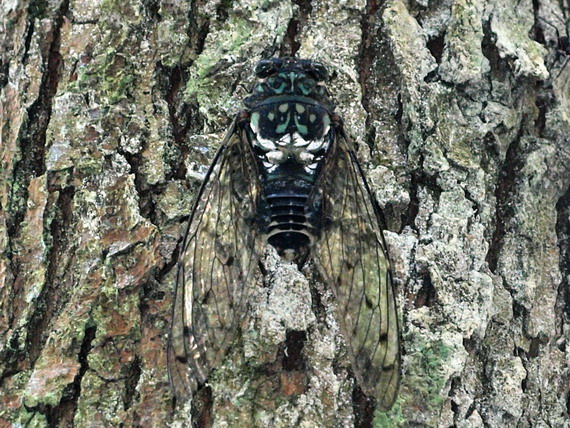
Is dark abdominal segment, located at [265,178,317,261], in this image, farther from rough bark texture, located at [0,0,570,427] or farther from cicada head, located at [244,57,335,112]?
cicada head, located at [244,57,335,112]

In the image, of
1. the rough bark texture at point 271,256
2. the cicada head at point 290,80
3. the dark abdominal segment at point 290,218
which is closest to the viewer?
the rough bark texture at point 271,256

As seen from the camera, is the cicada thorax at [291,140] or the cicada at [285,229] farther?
the cicada thorax at [291,140]

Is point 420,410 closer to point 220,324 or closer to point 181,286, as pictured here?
point 220,324

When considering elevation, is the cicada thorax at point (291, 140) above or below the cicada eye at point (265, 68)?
below

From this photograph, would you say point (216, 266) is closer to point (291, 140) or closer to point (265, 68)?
point (291, 140)

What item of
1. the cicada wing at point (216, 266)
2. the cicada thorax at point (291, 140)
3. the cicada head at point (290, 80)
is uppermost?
the cicada head at point (290, 80)

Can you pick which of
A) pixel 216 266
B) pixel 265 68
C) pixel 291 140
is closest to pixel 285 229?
pixel 216 266

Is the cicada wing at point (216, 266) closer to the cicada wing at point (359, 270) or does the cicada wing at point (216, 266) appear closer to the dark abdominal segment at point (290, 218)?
the dark abdominal segment at point (290, 218)

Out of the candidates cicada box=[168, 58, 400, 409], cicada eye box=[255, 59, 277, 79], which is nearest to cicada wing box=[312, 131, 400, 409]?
cicada box=[168, 58, 400, 409]

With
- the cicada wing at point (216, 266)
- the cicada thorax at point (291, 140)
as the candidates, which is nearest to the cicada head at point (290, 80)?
the cicada thorax at point (291, 140)
